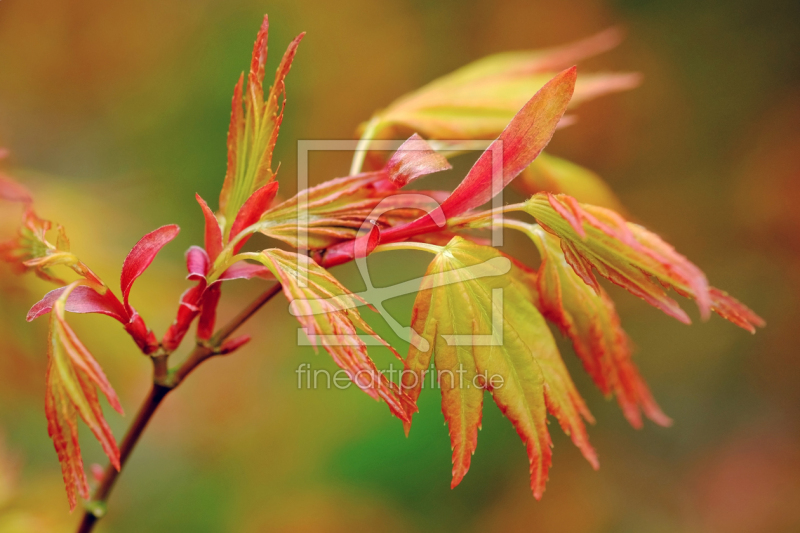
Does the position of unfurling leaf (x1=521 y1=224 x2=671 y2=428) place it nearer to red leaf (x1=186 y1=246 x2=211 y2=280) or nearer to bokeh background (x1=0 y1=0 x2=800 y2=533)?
red leaf (x1=186 y1=246 x2=211 y2=280)

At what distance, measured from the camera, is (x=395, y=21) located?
1591 millimetres

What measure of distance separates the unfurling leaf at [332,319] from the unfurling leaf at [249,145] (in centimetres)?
5

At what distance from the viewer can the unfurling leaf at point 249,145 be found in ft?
1.04

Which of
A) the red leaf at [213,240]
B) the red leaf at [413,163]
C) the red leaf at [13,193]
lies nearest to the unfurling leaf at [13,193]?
the red leaf at [13,193]

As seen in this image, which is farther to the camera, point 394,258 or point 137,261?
point 394,258

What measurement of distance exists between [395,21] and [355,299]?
4.79 feet

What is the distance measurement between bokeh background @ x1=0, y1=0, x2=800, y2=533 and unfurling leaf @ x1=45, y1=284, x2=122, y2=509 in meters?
0.53

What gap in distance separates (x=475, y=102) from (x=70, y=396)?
0.35 metres

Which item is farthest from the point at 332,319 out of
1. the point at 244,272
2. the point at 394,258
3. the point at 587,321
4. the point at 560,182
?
the point at 394,258

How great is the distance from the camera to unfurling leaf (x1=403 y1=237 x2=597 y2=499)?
1.01ft

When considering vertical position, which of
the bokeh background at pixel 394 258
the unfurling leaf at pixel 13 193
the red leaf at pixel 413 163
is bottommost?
the bokeh background at pixel 394 258

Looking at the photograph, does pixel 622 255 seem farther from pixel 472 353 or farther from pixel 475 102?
pixel 475 102

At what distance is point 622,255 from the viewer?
284mm

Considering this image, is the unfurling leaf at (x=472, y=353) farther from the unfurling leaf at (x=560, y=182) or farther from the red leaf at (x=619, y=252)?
the unfurling leaf at (x=560, y=182)
